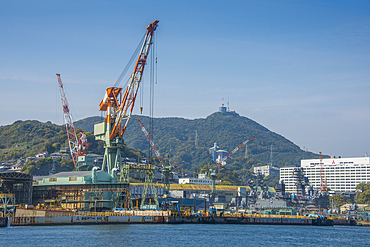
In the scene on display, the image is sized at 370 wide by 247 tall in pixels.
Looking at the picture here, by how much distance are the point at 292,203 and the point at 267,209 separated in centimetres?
1269

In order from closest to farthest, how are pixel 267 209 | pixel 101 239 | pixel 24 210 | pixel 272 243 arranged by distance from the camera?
pixel 101 239
pixel 272 243
pixel 24 210
pixel 267 209

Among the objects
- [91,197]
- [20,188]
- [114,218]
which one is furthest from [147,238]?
[20,188]

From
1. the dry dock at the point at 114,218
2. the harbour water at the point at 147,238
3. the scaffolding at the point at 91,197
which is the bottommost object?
the harbour water at the point at 147,238

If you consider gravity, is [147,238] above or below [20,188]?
below

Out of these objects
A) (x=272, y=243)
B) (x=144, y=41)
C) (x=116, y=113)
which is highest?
(x=144, y=41)

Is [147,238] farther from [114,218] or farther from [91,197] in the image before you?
[91,197]

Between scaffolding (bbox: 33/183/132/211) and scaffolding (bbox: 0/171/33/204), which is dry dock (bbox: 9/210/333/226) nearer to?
scaffolding (bbox: 33/183/132/211)

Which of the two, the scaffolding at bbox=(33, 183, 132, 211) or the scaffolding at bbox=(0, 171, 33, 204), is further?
the scaffolding at bbox=(33, 183, 132, 211)

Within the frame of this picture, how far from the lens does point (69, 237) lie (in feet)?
233

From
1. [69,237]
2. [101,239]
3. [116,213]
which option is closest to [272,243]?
[101,239]

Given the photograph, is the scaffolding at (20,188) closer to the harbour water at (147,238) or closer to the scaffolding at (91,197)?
the scaffolding at (91,197)

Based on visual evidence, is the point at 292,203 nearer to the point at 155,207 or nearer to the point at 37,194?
the point at 155,207

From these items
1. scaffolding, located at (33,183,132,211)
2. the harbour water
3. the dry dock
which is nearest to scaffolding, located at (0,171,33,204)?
scaffolding, located at (33,183,132,211)

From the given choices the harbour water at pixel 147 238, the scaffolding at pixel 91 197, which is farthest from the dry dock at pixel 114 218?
the scaffolding at pixel 91 197
